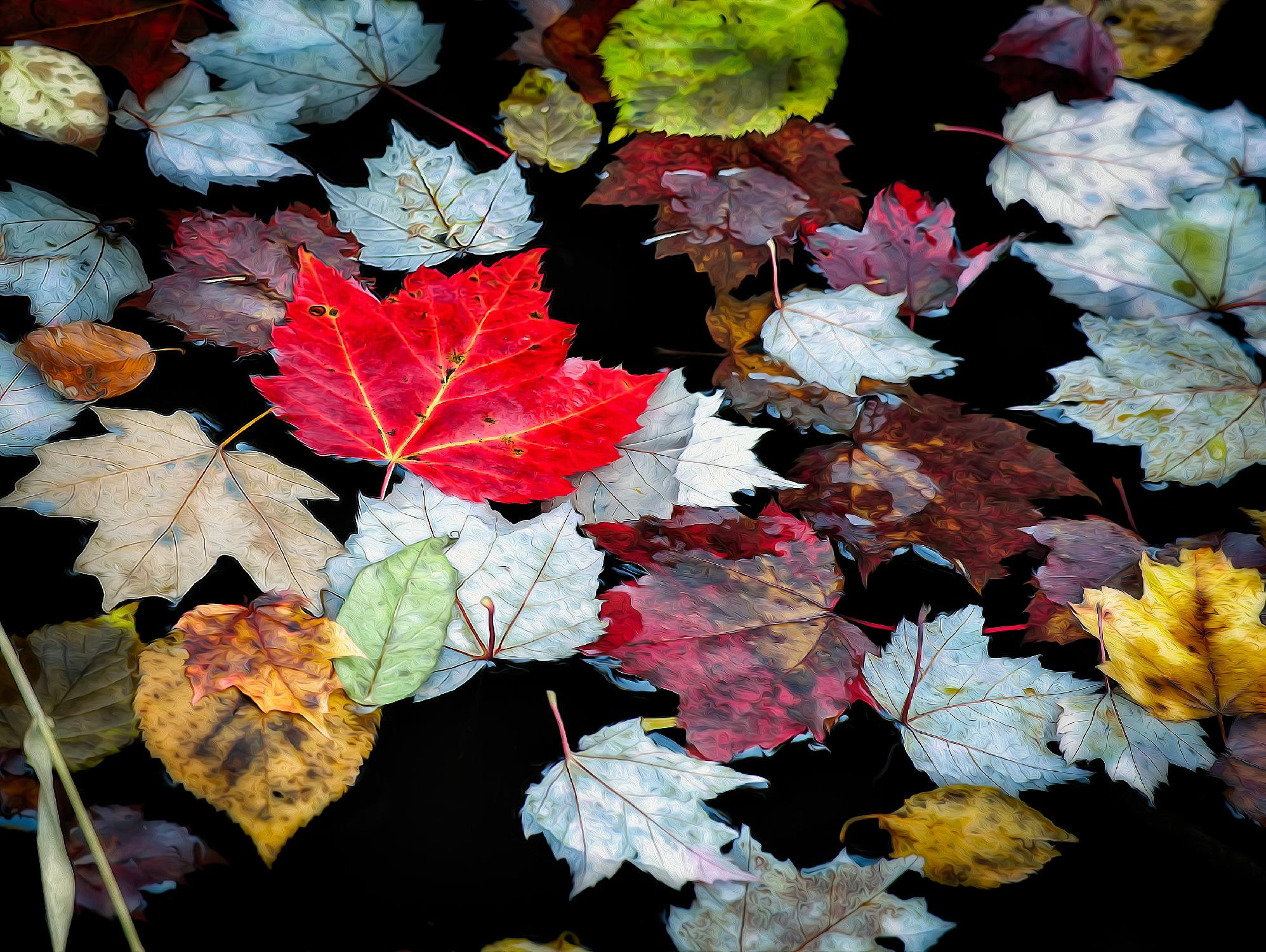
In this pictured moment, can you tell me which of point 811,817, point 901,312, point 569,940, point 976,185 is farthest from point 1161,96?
point 569,940

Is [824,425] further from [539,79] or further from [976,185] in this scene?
[539,79]

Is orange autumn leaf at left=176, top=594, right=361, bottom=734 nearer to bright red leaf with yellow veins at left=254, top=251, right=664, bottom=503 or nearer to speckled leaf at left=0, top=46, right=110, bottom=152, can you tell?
bright red leaf with yellow veins at left=254, top=251, right=664, bottom=503

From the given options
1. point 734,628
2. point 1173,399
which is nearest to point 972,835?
point 734,628

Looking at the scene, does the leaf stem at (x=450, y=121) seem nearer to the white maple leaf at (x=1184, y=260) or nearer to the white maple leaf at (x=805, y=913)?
the white maple leaf at (x=1184, y=260)

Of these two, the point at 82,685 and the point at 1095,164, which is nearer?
the point at 82,685

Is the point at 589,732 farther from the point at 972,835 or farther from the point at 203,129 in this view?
the point at 203,129

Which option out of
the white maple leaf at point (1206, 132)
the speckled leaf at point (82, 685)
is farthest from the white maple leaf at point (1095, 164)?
the speckled leaf at point (82, 685)
